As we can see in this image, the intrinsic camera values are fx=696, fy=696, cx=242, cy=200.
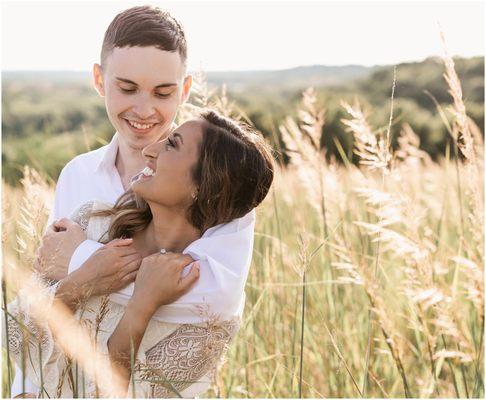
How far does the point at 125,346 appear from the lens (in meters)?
1.88

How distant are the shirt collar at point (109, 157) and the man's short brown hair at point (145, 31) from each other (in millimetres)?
289

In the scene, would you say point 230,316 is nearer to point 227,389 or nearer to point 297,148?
point 227,389

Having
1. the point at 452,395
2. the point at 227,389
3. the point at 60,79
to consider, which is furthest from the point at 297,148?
the point at 60,79

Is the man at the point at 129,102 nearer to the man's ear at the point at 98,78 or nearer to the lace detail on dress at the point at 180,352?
the man's ear at the point at 98,78

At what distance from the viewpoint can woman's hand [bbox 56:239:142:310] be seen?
1.90 meters

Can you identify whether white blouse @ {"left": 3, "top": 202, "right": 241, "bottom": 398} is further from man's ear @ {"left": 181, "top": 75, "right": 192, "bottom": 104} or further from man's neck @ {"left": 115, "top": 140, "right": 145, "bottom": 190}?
man's ear @ {"left": 181, "top": 75, "right": 192, "bottom": 104}

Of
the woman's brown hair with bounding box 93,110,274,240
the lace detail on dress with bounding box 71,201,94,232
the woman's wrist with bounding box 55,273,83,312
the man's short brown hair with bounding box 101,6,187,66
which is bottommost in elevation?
the woman's wrist with bounding box 55,273,83,312

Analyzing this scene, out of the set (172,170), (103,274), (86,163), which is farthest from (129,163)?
(103,274)

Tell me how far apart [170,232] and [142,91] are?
491 millimetres

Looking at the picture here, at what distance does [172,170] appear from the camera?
2.04 metres

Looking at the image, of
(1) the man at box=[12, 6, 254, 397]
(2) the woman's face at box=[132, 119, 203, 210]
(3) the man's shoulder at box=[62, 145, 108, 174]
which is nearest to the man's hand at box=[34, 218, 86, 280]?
(1) the man at box=[12, 6, 254, 397]

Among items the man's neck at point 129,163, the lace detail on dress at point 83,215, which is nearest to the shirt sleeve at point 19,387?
the lace detail on dress at point 83,215

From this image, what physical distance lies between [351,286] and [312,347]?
43cm

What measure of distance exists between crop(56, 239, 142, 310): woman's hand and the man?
16 cm
